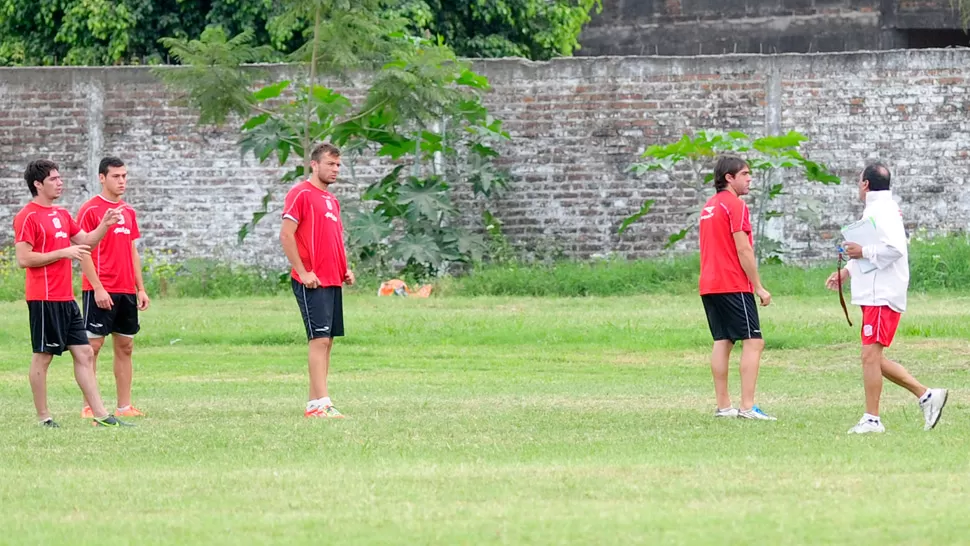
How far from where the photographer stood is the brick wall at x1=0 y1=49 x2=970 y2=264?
23156 millimetres

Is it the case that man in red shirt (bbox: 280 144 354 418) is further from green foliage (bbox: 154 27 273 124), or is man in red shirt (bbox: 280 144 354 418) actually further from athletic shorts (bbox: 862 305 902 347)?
green foliage (bbox: 154 27 273 124)

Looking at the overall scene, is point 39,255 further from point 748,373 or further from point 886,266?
point 886,266

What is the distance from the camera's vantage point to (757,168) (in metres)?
22.2

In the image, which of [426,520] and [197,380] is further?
[197,380]

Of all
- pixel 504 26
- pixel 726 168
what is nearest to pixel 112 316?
pixel 726 168

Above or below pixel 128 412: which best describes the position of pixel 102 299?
above

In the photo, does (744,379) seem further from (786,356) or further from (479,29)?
(479,29)

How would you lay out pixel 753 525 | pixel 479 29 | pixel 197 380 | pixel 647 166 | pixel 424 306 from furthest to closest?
pixel 479 29
pixel 647 166
pixel 424 306
pixel 197 380
pixel 753 525

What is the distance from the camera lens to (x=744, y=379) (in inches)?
433

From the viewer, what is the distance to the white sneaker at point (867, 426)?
9.92 m

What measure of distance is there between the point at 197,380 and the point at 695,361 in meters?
5.11

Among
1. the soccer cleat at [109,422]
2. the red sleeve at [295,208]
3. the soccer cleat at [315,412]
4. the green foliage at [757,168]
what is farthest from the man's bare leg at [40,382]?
the green foliage at [757,168]

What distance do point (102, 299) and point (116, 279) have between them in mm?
642

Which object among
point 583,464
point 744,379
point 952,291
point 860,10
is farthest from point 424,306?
point 860,10
